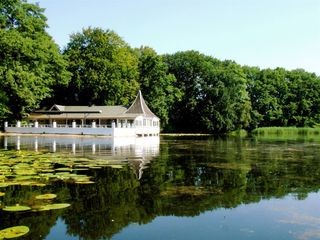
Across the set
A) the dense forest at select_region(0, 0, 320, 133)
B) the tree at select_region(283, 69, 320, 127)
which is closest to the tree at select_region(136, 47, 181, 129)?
the dense forest at select_region(0, 0, 320, 133)

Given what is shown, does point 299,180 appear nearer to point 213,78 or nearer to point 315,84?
point 213,78

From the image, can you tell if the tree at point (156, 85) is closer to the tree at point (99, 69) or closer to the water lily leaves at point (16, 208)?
the tree at point (99, 69)

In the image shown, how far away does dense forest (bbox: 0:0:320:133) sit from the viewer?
48750mm

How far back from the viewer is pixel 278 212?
10.5 m

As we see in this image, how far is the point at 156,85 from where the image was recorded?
71.6m

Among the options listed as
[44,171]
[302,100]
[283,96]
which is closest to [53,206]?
[44,171]

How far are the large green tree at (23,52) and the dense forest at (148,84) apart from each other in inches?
5.2

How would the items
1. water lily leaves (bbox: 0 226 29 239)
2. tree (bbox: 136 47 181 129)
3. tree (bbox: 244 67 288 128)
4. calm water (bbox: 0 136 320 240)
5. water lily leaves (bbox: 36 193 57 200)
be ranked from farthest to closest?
tree (bbox: 244 67 288 128)
tree (bbox: 136 47 181 129)
water lily leaves (bbox: 36 193 57 200)
calm water (bbox: 0 136 320 240)
water lily leaves (bbox: 0 226 29 239)

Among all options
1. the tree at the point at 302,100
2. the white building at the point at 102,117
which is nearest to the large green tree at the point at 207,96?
the white building at the point at 102,117

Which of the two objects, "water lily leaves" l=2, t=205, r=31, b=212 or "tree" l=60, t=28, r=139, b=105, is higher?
"tree" l=60, t=28, r=139, b=105

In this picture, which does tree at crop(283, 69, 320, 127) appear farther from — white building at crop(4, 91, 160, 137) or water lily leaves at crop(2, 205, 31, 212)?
water lily leaves at crop(2, 205, 31, 212)

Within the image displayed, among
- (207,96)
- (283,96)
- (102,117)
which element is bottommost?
(102,117)

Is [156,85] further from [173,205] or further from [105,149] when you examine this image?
[173,205]

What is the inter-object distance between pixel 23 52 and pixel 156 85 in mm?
33791
